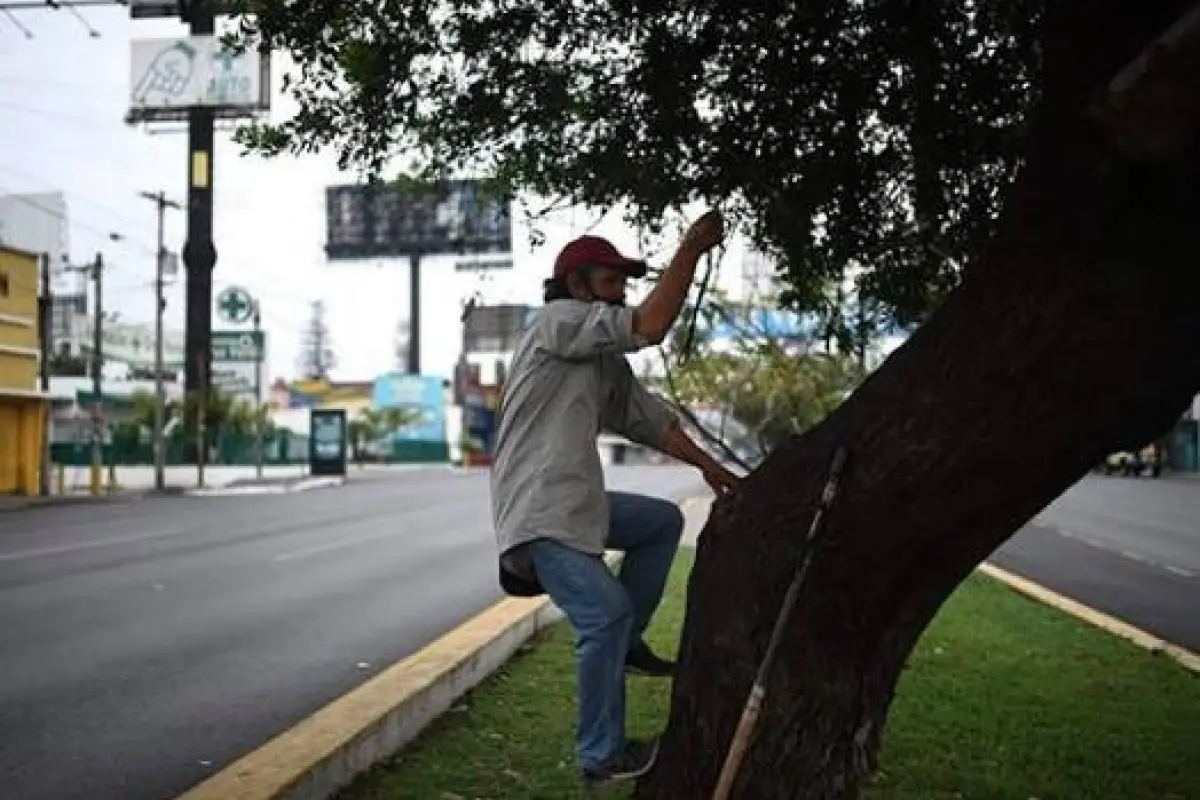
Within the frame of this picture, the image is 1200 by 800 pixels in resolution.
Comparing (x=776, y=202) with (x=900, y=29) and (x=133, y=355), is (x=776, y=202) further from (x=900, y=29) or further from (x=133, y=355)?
(x=133, y=355)

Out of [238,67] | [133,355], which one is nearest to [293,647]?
[238,67]

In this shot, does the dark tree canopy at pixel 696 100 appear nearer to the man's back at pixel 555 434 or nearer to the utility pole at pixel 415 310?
the man's back at pixel 555 434

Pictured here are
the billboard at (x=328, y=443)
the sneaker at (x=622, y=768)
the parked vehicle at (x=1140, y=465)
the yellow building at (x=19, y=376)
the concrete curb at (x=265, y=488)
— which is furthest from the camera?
the billboard at (x=328, y=443)

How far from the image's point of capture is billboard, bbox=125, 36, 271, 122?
6041 cm

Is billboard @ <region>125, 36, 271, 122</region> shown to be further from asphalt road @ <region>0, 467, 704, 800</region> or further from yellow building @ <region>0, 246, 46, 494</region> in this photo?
asphalt road @ <region>0, 467, 704, 800</region>

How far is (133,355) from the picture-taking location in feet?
315

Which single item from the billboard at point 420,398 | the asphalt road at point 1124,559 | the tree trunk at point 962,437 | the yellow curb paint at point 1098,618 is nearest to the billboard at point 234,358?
the billboard at point 420,398

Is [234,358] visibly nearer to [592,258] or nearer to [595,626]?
[592,258]

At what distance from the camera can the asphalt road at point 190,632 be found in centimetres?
668

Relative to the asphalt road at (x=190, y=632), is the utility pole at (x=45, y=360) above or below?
above

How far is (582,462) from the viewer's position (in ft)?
13.0

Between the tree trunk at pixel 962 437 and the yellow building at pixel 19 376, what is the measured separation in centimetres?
3467

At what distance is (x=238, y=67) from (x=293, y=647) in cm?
5252

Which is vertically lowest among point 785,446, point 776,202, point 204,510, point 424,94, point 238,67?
point 204,510
